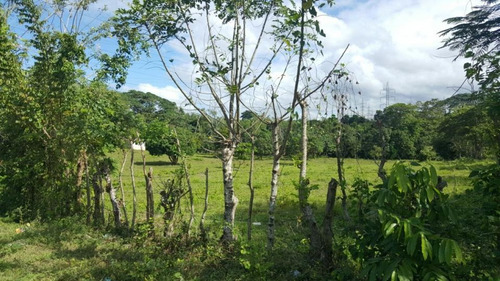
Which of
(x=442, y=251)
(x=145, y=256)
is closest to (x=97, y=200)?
(x=145, y=256)

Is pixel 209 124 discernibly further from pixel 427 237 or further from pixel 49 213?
pixel 49 213

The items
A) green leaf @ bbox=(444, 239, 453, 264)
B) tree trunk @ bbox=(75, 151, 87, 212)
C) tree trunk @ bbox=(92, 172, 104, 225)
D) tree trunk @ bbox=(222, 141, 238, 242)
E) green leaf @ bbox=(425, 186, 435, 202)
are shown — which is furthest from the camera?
tree trunk @ bbox=(75, 151, 87, 212)

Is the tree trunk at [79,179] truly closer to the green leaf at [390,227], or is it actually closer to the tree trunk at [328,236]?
the tree trunk at [328,236]

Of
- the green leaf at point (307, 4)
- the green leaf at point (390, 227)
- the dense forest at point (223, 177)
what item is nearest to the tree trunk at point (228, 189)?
the dense forest at point (223, 177)

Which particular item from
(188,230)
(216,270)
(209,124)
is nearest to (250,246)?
(216,270)

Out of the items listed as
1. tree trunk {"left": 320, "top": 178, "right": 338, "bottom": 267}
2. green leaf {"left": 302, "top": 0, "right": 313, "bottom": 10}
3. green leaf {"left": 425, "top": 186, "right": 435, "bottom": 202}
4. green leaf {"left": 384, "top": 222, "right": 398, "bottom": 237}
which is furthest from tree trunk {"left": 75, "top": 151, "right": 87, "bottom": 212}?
green leaf {"left": 425, "top": 186, "right": 435, "bottom": 202}

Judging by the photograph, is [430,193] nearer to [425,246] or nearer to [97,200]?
[425,246]

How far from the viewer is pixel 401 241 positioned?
96.0 inches

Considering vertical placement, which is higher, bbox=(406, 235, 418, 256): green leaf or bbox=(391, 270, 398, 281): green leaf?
bbox=(406, 235, 418, 256): green leaf

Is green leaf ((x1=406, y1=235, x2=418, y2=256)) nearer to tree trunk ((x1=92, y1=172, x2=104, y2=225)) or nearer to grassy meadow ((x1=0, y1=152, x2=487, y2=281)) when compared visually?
grassy meadow ((x1=0, y1=152, x2=487, y2=281))

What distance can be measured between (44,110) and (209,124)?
4443 millimetres

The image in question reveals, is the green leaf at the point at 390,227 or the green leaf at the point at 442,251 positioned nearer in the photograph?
the green leaf at the point at 442,251

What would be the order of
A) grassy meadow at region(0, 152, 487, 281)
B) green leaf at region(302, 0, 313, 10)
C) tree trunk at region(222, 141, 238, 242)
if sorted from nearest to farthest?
green leaf at region(302, 0, 313, 10)
grassy meadow at region(0, 152, 487, 281)
tree trunk at region(222, 141, 238, 242)

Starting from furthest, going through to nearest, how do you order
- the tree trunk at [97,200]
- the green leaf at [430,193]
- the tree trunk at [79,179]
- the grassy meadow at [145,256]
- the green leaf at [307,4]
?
the tree trunk at [79,179]
the tree trunk at [97,200]
the grassy meadow at [145,256]
the green leaf at [307,4]
the green leaf at [430,193]
